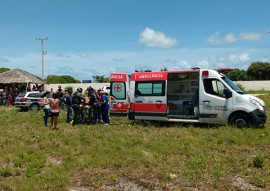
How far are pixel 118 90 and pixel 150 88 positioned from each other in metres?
2.42

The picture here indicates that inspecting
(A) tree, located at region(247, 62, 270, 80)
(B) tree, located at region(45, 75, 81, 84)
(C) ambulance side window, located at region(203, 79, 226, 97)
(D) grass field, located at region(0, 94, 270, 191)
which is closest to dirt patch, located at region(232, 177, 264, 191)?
(D) grass field, located at region(0, 94, 270, 191)

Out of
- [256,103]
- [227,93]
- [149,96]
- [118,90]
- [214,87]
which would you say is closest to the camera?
[256,103]

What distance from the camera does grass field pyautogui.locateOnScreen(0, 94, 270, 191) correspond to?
22.0 ft

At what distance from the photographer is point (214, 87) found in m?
13.0

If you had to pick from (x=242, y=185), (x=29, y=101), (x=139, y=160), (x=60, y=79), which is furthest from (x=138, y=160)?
(x=60, y=79)

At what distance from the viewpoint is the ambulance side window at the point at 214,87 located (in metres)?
12.8

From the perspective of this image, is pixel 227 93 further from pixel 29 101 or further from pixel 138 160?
pixel 29 101

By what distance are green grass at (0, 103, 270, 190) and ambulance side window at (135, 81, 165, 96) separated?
2176 millimetres

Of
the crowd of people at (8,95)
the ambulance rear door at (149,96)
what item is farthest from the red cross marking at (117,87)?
the crowd of people at (8,95)

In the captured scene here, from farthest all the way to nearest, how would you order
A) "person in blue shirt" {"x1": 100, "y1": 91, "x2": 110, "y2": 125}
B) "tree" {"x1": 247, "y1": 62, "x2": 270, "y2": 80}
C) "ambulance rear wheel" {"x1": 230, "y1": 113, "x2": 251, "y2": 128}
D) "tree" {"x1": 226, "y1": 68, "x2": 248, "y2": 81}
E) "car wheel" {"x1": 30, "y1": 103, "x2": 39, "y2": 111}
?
"tree" {"x1": 226, "y1": 68, "x2": 248, "y2": 81} → "tree" {"x1": 247, "y1": 62, "x2": 270, "y2": 80} → "car wheel" {"x1": 30, "y1": 103, "x2": 39, "y2": 111} → "person in blue shirt" {"x1": 100, "y1": 91, "x2": 110, "y2": 125} → "ambulance rear wheel" {"x1": 230, "y1": 113, "x2": 251, "y2": 128}

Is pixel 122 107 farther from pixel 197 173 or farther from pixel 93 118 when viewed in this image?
pixel 197 173

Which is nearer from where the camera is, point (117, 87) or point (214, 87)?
point (214, 87)

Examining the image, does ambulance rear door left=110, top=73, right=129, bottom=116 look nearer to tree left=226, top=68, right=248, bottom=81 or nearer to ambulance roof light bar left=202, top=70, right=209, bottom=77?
ambulance roof light bar left=202, top=70, right=209, bottom=77

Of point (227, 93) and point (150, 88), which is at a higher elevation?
point (150, 88)
